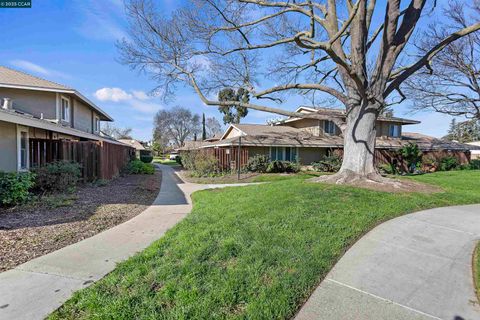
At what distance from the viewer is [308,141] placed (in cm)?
2208

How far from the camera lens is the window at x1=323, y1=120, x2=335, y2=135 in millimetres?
24797

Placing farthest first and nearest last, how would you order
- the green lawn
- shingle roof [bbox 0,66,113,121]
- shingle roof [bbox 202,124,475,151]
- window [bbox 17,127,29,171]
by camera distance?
1. shingle roof [bbox 202,124,475,151]
2. shingle roof [bbox 0,66,113,121]
3. window [bbox 17,127,29,171]
4. the green lawn

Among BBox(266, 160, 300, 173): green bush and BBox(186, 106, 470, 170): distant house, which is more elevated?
BBox(186, 106, 470, 170): distant house

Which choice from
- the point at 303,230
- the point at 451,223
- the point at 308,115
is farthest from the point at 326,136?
the point at 303,230

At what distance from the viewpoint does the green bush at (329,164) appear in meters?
21.1

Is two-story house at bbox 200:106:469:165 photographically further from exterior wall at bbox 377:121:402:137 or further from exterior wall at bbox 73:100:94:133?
exterior wall at bbox 73:100:94:133

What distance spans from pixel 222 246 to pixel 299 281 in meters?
1.43

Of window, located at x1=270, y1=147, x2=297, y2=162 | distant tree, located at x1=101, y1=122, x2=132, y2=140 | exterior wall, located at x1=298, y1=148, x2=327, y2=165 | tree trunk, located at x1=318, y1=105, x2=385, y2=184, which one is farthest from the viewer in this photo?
distant tree, located at x1=101, y1=122, x2=132, y2=140

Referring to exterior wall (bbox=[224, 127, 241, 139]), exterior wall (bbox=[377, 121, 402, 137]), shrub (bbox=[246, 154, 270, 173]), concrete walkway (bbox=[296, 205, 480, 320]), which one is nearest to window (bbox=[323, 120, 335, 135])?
exterior wall (bbox=[377, 121, 402, 137])

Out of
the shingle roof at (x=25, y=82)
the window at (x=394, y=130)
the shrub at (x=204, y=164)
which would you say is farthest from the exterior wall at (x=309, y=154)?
the shingle roof at (x=25, y=82)

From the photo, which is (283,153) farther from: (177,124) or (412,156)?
(177,124)

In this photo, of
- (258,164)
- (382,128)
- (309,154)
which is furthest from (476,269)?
(382,128)

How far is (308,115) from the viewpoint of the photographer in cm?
1378

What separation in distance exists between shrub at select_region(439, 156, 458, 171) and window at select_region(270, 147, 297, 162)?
13.9 meters
